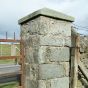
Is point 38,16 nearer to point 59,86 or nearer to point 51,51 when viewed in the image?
point 51,51

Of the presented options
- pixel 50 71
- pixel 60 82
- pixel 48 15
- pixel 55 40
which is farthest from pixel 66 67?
pixel 48 15

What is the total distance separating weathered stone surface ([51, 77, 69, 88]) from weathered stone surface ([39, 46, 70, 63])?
0.43m

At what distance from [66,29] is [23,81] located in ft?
4.82

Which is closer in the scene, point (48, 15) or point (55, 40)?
point (48, 15)

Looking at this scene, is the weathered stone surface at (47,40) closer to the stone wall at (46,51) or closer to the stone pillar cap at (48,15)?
the stone wall at (46,51)

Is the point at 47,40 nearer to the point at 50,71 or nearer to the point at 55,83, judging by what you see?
the point at 50,71

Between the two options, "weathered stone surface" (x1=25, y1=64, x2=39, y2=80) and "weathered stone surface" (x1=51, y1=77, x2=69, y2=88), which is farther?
"weathered stone surface" (x1=51, y1=77, x2=69, y2=88)

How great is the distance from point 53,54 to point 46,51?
7.5 inches

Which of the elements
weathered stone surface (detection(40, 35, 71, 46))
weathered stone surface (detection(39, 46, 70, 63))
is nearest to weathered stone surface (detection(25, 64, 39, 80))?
weathered stone surface (detection(39, 46, 70, 63))

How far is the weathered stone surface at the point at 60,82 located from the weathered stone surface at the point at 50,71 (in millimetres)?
95

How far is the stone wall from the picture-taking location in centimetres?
443

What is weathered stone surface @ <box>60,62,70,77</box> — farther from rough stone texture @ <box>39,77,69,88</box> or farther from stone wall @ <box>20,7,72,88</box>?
rough stone texture @ <box>39,77,69,88</box>

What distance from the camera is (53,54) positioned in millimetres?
4602

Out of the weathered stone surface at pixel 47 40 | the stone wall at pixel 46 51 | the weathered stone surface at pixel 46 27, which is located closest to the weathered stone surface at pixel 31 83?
the stone wall at pixel 46 51
